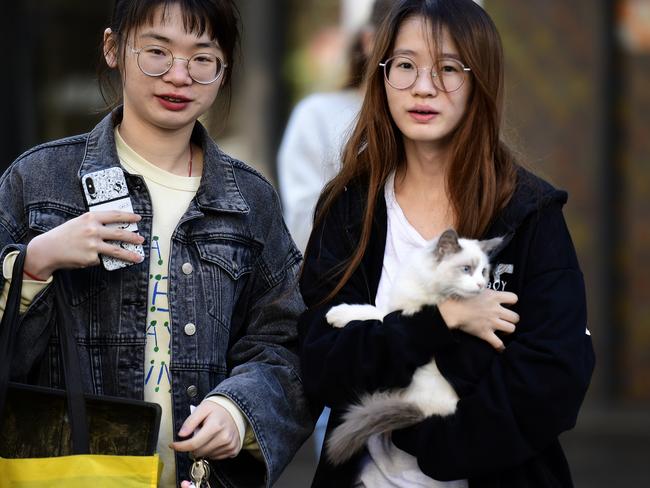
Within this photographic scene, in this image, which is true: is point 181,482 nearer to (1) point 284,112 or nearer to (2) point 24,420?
(2) point 24,420

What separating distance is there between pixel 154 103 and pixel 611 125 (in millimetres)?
5735

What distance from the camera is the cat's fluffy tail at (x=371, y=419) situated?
2.89 meters

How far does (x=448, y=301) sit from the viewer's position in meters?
2.95

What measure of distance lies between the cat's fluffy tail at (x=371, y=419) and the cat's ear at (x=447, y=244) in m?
0.40

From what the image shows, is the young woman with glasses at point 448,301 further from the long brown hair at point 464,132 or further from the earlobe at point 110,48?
the earlobe at point 110,48

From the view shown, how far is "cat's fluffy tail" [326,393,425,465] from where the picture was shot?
289cm

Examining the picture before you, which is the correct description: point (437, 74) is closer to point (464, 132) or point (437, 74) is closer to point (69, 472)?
point (464, 132)

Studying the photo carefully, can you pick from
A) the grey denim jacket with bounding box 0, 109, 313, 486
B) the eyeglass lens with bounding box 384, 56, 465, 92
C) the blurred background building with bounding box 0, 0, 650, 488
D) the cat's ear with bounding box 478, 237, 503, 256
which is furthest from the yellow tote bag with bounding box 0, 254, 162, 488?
the blurred background building with bounding box 0, 0, 650, 488

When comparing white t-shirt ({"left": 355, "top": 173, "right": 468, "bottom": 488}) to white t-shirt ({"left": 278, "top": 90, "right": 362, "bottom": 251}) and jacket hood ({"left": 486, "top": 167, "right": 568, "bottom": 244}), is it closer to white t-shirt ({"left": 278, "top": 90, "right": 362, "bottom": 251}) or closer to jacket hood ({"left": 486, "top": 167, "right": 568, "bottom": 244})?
jacket hood ({"left": 486, "top": 167, "right": 568, "bottom": 244})

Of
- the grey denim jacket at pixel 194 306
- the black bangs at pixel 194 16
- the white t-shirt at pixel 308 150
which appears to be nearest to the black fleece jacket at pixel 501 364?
the grey denim jacket at pixel 194 306

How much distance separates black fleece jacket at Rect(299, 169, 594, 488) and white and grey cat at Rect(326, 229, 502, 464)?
3cm

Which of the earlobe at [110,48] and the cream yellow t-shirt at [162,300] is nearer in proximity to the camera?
the cream yellow t-shirt at [162,300]

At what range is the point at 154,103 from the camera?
3072mm

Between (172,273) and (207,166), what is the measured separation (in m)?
0.36
